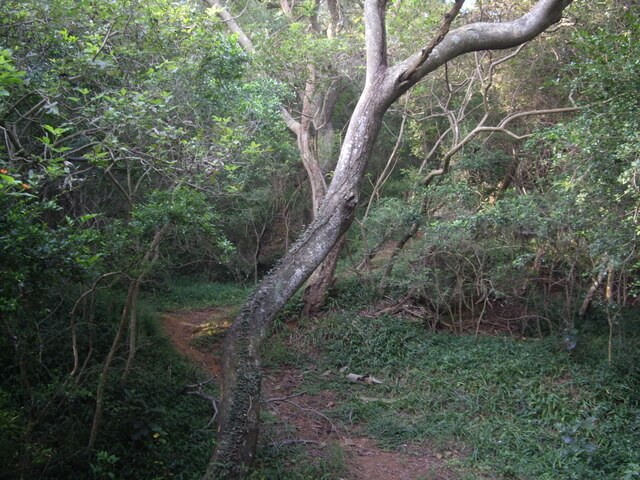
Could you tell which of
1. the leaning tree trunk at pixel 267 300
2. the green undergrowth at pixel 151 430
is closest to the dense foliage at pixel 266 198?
the green undergrowth at pixel 151 430

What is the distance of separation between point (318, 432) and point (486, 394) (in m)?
2.35

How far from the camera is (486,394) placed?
23.7 feet

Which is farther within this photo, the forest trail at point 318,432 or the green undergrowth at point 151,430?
the forest trail at point 318,432

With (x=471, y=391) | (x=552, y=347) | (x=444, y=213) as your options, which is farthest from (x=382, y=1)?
(x=552, y=347)

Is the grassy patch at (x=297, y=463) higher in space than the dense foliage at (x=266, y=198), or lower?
lower

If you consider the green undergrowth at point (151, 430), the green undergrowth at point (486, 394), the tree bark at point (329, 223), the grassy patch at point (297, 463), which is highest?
the tree bark at point (329, 223)

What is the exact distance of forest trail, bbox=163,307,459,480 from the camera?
584 cm

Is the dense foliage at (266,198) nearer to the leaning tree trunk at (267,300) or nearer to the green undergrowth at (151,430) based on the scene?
the green undergrowth at (151,430)

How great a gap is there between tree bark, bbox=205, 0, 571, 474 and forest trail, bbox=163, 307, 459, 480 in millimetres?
1073

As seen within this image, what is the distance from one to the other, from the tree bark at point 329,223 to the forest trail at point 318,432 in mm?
1073

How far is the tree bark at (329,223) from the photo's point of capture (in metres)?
4.83

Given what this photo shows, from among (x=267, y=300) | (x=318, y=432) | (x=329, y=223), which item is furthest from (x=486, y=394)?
(x=267, y=300)

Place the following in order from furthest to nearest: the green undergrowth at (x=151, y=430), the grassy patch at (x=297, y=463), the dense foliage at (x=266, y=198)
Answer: the grassy patch at (x=297, y=463)
the green undergrowth at (x=151, y=430)
the dense foliage at (x=266, y=198)

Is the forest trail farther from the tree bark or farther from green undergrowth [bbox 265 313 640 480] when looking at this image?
the tree bark
